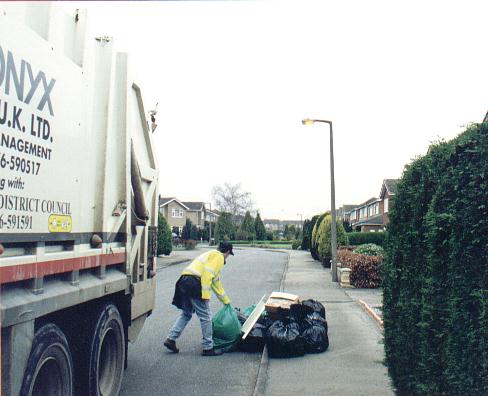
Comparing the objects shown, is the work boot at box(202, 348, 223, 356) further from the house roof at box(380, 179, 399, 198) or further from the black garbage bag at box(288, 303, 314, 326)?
the house roof at box(380, 179, 399, 198)

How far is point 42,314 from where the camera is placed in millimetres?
3818

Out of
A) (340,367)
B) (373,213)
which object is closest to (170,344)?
(340,367)

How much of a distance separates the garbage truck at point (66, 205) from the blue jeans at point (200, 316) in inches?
62.0

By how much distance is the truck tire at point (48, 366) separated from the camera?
3678 millimetres

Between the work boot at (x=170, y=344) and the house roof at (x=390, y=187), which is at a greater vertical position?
the house roof at (x=390, y=187)

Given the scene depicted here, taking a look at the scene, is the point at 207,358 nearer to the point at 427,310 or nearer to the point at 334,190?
the point at 427,310

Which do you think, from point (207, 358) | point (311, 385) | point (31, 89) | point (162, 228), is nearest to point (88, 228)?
point (31, 89)

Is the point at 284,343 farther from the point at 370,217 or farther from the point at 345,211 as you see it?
the point at 345,211

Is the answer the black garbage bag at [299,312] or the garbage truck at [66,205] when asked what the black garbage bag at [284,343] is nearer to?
the black garbage bag at [299,312]

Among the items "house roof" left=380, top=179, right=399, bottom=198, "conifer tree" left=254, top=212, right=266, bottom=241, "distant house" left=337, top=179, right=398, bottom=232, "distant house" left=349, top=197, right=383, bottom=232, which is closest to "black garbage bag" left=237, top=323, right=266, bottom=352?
"house roof" left=380, top=179, right=399, bottom=198

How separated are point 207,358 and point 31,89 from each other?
5318 millimetres

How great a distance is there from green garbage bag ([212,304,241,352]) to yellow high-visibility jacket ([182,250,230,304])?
0.28 m

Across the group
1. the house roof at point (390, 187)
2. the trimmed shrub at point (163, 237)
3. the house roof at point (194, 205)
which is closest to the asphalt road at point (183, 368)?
the house roof at point (390, 187)

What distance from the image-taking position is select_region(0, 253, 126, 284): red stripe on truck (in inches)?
134
